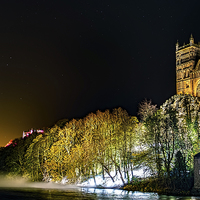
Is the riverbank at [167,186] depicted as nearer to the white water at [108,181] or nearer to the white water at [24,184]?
the white water at [108,181]

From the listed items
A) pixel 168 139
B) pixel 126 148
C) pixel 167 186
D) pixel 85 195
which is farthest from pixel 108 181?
pixel 168 139

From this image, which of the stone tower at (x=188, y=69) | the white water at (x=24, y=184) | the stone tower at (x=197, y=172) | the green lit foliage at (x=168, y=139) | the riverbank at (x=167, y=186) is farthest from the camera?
the stone tower at (x=188, y=69)

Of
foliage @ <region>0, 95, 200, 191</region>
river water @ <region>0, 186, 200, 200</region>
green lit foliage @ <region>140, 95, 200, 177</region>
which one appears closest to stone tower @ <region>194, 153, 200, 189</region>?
foliage @ <region>0, 95, 200, 191</region>

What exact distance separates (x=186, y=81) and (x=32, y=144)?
52293 mm

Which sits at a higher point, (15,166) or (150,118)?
(150,118)

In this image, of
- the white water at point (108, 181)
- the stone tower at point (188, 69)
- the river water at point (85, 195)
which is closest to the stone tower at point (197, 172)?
the river water at point (85, 195)

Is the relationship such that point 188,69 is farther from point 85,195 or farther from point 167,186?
point 85,195

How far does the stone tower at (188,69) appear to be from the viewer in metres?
93.6

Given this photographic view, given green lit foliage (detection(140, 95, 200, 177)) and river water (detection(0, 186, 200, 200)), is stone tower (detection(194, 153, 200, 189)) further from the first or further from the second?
river water (detection(0, 186, 200, 200))

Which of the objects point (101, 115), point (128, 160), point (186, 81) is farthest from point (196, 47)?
point (128, 160)

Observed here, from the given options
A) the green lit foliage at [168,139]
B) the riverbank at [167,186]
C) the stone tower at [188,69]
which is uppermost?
the stone tower at [188,69]

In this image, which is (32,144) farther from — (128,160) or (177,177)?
(177,177)

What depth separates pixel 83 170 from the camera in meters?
58.6

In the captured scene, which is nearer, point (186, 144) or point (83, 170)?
point (186, 144)
